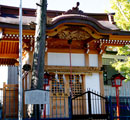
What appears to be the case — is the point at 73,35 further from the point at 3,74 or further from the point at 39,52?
the point at 3,74

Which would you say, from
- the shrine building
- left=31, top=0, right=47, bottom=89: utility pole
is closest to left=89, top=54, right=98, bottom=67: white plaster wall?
the shrine building

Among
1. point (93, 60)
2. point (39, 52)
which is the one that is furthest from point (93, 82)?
point (39, 52)

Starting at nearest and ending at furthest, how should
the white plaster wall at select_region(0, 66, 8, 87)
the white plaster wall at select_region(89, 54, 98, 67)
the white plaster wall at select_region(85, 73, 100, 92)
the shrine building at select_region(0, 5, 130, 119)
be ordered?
the shrine building at select_region(0, 5, 130, 119), the white plaster wall at select_region(85, 73, 100, 92), the white plaster wall at select_region(89, 54, 98, 67), the white plaster wall at select_region(0, 66, 8, 87)

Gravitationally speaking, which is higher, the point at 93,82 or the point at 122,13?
the point at 122,13

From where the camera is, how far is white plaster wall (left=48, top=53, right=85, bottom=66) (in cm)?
1358

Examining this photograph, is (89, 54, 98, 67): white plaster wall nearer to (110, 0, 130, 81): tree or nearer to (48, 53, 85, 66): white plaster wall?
(48, 53, 85, 66): white plaster wall

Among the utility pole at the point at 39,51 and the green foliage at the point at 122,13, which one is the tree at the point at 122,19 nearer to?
the green foliage at the point at 122,13

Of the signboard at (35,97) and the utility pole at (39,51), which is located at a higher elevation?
the utility pole at (39,51)

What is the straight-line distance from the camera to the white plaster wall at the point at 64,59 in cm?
1358

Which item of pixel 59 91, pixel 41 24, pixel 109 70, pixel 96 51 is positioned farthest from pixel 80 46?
pixel 109 70

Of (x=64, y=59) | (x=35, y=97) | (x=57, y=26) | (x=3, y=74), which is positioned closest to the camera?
(x=35, y=97)

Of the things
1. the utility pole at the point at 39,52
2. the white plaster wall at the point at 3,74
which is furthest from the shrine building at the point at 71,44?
the white plaster wall at the point at 3,74

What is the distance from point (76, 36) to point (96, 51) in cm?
181

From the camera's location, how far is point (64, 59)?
13773 millimetres
